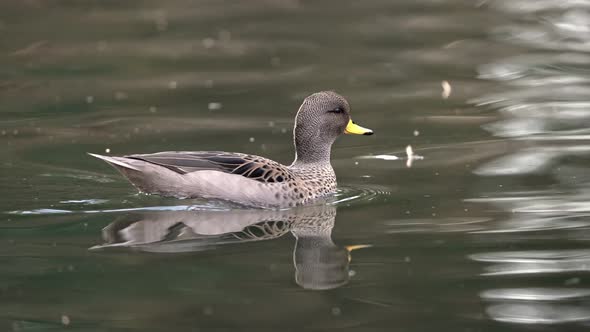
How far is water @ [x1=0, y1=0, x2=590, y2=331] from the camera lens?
6488 millimetres

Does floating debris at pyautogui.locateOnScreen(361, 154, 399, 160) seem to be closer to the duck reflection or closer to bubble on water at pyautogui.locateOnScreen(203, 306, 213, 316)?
the duck reflection

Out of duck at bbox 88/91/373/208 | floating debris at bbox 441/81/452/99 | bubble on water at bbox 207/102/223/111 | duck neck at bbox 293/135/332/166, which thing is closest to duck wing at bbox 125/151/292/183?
duck at bbox 88/91/373/208

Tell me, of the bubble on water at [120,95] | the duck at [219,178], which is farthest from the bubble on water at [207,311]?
the bubble on water at [120,95]

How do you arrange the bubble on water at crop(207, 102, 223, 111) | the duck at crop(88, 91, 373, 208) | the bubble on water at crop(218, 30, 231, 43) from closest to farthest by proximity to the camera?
the duck at crop(88, 91, 373, 208) < the bubble on water at crop(207, 102, 223, 111) < the bubble on water at crop(218, 30, 231, 43)

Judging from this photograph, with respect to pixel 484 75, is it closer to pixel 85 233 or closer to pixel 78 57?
pixel 78 57

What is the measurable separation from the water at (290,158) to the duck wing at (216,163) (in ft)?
0.97

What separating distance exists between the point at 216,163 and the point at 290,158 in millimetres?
1818

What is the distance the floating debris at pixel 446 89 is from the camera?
1324 centimetres

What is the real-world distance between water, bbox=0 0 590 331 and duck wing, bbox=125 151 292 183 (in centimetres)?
30

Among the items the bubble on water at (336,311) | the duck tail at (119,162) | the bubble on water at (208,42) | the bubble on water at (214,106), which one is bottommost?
the bubble on water at (336,311)

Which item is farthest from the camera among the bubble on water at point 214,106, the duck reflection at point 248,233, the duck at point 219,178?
the bubble on water at point 214,106

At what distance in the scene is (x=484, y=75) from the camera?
14312 mm

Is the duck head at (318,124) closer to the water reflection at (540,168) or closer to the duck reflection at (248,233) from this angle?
the duck reflection at (248,233)

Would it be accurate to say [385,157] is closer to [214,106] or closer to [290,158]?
[290,158]
